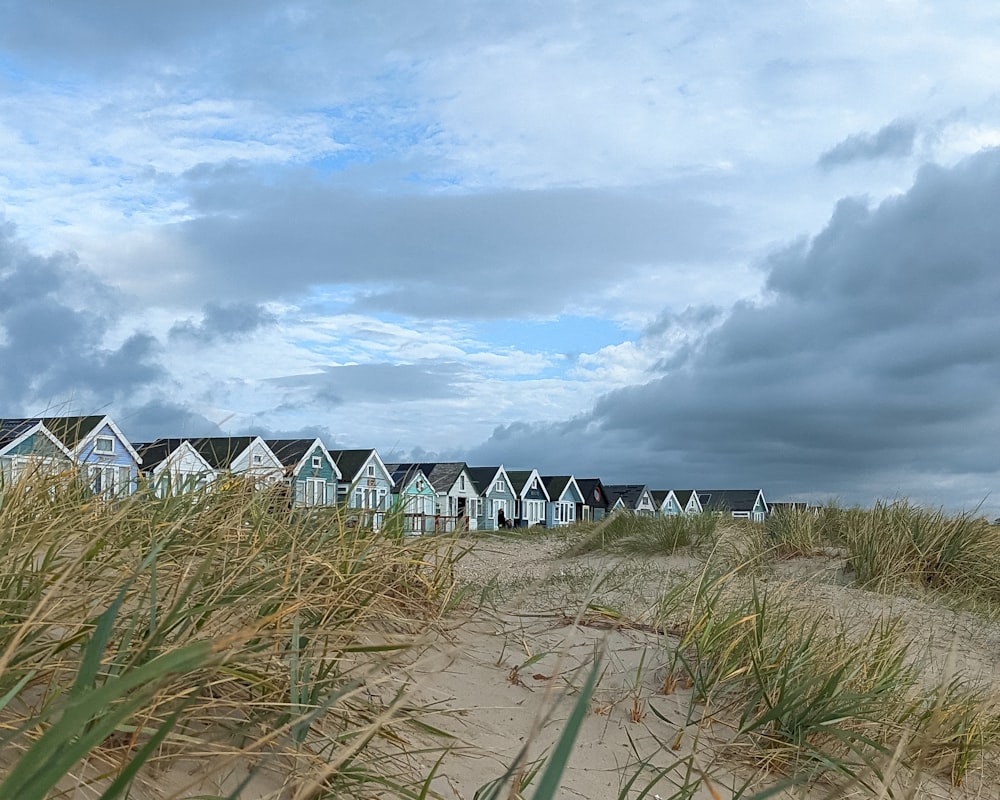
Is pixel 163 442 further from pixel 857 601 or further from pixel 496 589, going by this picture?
pixel 857 601

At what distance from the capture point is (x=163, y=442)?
659 cm

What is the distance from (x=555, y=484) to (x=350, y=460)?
80.2 feet

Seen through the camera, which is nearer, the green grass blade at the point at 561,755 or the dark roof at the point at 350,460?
the green grass blade at the point at 561,755

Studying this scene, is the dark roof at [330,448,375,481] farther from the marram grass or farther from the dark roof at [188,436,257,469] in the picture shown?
the marram grass

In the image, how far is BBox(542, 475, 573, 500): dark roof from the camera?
228 feet

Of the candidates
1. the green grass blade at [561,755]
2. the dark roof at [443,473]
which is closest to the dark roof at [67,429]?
the green grass blade at [561,755]

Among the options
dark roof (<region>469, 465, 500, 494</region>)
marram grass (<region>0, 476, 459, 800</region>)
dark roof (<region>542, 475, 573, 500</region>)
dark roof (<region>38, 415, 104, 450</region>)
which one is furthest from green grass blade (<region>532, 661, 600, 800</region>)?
dark roof (<region>542, 475, 573, 500</region>)

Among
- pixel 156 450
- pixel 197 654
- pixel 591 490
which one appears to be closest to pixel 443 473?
pixel 591 490

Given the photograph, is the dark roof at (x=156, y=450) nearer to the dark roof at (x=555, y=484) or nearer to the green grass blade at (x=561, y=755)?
the green grass blade at (x=561, y=755)

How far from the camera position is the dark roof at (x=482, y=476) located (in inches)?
2413

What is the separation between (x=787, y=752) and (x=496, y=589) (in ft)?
7.48

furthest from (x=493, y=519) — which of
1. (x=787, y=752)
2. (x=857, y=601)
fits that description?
(x=787, y=752)

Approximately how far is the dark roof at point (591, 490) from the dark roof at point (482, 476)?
14529mm

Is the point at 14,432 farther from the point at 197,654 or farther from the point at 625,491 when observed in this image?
the point at 625,491
